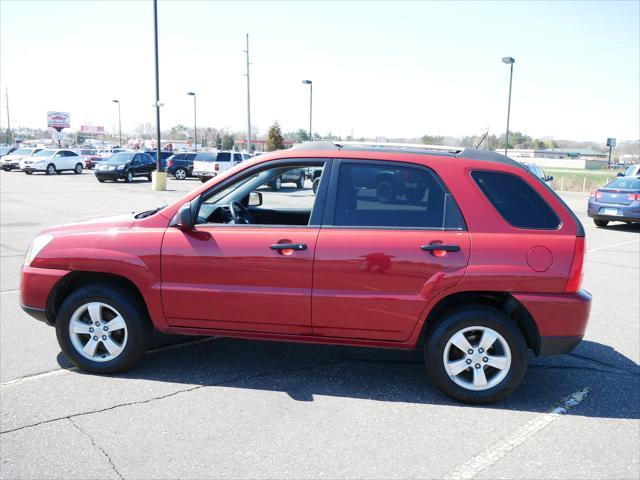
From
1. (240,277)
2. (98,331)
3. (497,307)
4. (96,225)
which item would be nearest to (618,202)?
(497,307)

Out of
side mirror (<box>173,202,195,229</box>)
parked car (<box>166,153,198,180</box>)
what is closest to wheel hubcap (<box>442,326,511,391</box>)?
A: side mirror (<box>173,202,195,229</box>)

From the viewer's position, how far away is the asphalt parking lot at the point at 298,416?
3.27 meters

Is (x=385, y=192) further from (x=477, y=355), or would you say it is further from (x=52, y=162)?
(x=52, y=162)

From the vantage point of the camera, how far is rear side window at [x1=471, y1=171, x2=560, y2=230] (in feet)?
13.4

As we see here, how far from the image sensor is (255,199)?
213 inches

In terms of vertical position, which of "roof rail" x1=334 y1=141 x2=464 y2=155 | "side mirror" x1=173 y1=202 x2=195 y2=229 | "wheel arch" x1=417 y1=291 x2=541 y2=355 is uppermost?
"roof rail" x1=334 y1=141 x2=464 y2=155

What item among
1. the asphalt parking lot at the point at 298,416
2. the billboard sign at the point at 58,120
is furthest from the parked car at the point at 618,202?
the billboard sign at the point at 58,120

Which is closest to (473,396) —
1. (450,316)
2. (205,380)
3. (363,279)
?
(450,316)

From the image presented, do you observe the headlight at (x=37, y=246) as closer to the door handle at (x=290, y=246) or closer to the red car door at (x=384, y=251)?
the door handle at (x=290, y=246)

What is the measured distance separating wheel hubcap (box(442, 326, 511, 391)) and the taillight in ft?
1.94

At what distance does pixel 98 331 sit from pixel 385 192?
8.03ft

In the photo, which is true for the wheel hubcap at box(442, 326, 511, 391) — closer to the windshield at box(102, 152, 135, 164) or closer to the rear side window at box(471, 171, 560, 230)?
the rear side window at box(471, 171, 560, 230)

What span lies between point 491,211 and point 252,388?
2186mm

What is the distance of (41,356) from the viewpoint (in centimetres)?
485
